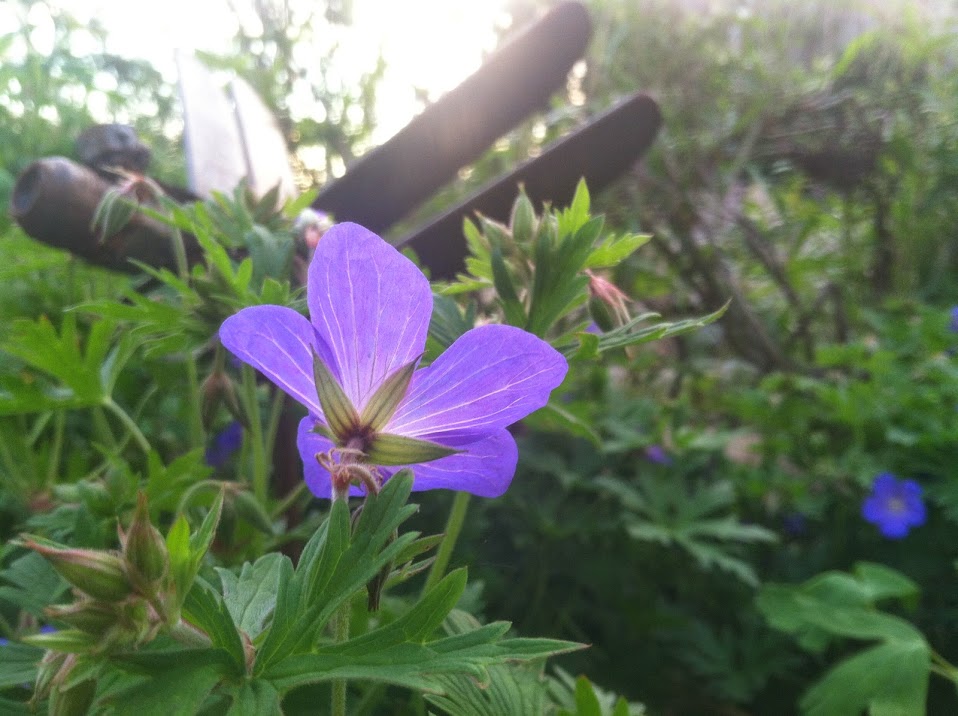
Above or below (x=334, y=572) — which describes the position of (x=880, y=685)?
below

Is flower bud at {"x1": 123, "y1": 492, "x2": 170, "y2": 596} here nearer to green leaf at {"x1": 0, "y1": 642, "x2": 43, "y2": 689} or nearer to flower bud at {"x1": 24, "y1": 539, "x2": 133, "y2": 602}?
flower bud at {"x1": 24, "y1": 539, "x2": 133, "y2": 602}

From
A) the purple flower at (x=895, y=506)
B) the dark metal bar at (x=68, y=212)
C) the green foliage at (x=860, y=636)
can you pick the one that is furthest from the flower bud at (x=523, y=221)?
the purple flower at (x=895, y=506)

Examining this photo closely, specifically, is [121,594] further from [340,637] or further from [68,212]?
[68,212]

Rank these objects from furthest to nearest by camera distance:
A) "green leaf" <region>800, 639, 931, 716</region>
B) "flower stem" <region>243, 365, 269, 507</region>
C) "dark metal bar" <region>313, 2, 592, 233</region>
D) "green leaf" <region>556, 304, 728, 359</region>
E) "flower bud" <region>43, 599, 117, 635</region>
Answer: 1. "dark metal bar" <region>313, 2, 592, 233</region>
2. "green leaf" <region>800, 639, 931, 716</region>
3. "flower stem" <region>243, 365, 269, 507</region>
4. "green leaf" <region>556, 304, 728, 359</region>
5. "flower bud" <region>43, 599, 117, 635</region>

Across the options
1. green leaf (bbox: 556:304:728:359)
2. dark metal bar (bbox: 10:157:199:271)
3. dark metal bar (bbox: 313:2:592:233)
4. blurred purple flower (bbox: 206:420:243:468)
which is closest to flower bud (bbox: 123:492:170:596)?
green leaf (bbox: 556:304:728:359)

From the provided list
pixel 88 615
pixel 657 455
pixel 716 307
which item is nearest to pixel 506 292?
pixel 88 615

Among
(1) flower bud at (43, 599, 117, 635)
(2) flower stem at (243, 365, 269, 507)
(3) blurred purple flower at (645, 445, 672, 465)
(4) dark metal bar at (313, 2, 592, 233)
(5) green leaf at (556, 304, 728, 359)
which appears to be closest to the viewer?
(1) flower bud at (43, 599, 117, 635)
